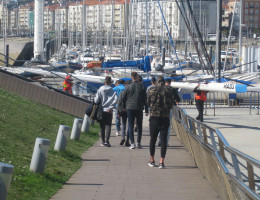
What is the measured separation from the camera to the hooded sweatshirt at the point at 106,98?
16031 mm

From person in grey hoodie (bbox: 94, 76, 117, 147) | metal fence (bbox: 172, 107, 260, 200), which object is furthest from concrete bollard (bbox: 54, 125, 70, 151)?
metal fence (bbox: 172, 107, 260, 200)

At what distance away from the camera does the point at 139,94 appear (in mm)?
15195

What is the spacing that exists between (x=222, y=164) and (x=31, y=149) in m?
5.12

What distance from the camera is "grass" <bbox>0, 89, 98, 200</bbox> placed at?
9.94 m

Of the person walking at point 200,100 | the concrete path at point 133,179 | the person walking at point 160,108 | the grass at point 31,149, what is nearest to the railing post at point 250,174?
the concrete path at point 133,179

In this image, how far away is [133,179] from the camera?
11555 millimetres

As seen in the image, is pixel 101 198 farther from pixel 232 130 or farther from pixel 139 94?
pixel 232 130

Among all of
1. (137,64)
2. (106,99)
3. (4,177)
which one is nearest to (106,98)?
(106,99)

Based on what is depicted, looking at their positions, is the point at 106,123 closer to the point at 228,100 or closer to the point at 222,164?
the point at 222,164

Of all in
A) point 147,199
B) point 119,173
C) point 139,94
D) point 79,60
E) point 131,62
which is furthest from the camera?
point 79,60

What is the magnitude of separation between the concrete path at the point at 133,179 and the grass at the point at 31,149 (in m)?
0.22

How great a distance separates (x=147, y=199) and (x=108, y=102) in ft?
21.1

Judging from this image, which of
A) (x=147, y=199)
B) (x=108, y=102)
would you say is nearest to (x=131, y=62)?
(x=108, y=102)

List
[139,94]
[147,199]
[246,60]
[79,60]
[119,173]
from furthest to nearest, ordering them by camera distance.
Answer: [79,60]
[246,60]
[139,94]
[119,173]
[147,199]
